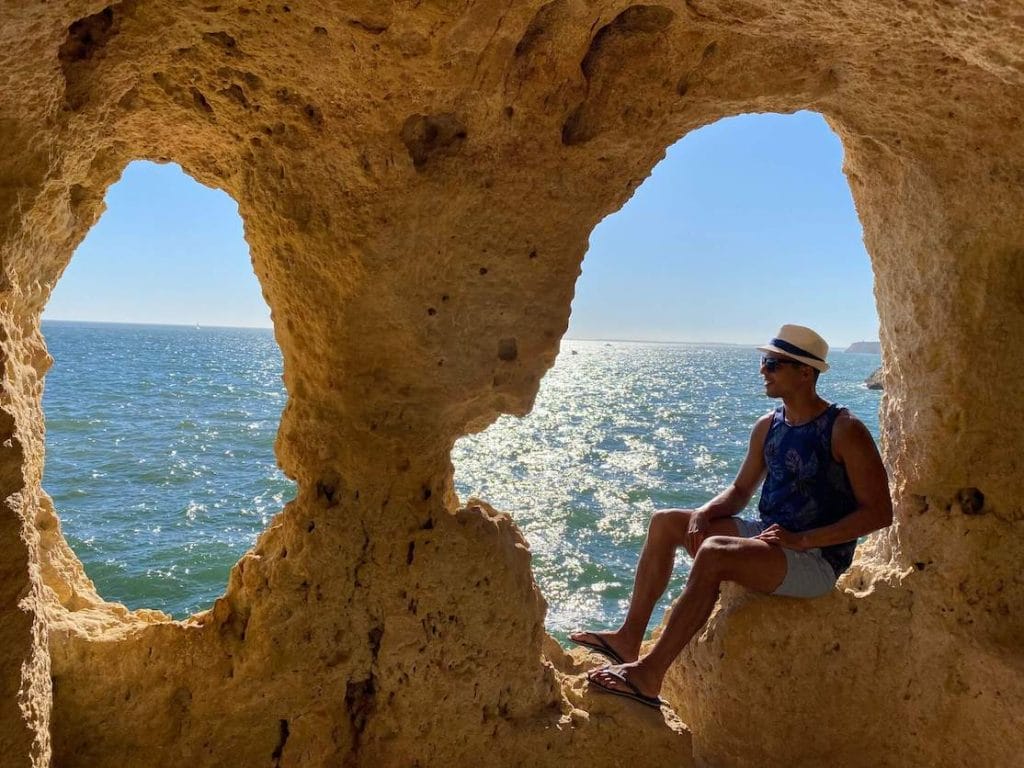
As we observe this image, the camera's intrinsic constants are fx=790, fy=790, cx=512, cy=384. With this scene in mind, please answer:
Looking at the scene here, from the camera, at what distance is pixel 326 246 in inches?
110

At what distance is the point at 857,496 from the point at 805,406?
0.41 m

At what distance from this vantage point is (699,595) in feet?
10.0

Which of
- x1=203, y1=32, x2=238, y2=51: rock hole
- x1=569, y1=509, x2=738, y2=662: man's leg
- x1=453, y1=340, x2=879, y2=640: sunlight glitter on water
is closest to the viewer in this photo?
x1=203, y1=32, x2=238, y2=51: rock hole

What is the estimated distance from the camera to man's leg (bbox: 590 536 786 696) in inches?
119

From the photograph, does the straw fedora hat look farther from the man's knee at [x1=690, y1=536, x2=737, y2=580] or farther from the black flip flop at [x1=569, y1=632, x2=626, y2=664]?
the black flip flop at [x1=569, y1=632, x2=626, y2=664]

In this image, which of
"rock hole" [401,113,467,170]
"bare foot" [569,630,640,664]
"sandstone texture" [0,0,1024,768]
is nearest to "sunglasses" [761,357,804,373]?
"sandstone texture" [0,0,1024,768]

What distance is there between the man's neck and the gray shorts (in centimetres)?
53

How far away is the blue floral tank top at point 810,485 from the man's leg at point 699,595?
19cm

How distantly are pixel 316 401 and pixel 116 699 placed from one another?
124 centimetres

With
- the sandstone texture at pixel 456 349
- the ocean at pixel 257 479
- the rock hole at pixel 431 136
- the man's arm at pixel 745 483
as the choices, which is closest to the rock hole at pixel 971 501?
the sandstone texture at pixel 456 349

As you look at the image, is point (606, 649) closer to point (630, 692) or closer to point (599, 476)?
point (630, 692)

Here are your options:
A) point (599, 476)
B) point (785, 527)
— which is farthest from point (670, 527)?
point (599, 476)

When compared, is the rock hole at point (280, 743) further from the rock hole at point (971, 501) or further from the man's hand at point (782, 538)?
the rock hole at point (971, 501)

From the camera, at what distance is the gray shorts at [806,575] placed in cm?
316
